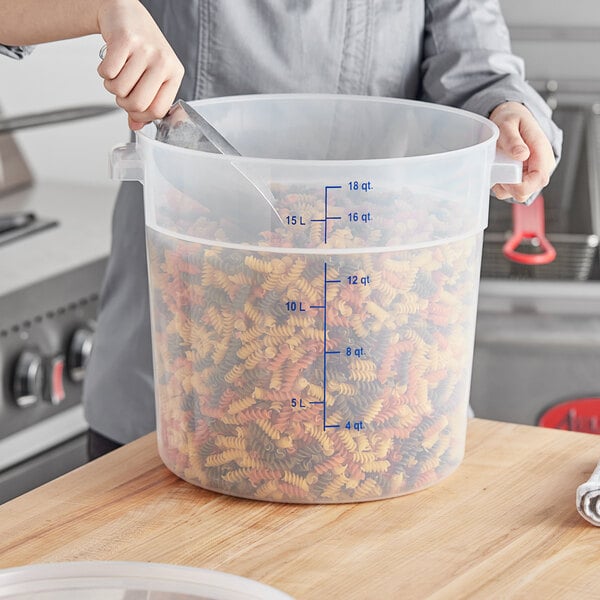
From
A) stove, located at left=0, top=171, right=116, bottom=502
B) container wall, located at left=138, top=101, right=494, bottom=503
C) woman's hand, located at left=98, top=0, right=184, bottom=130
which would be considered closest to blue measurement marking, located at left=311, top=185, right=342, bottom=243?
container wall, located at left=138, top=101, right=494, bottom=503

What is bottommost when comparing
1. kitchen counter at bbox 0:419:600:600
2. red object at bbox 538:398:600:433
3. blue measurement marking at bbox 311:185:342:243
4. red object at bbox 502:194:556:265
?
red object at bbox 538:398:600:433

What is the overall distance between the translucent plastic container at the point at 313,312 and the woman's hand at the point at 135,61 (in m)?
0.03

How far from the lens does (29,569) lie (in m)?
0.64

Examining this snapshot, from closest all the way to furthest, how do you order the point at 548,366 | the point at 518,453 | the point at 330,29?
the point at 518,453, the point at 330,29, the point at 548,366

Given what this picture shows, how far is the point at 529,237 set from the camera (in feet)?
4.87

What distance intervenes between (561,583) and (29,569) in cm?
31

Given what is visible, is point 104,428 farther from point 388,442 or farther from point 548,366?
point 548,366

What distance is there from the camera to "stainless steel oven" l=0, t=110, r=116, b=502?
1.30 meters

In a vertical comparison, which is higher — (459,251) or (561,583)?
(459,251)

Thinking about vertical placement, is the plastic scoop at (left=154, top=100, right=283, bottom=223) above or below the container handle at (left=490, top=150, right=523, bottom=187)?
above

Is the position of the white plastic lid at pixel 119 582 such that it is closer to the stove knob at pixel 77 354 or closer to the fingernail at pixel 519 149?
the fingernail at pixel 519 149

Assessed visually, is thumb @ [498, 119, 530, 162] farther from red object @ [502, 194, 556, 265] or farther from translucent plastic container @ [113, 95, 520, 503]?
red object @ [502, 194, 556, 265]

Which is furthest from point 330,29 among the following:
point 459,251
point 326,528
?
point 326,528

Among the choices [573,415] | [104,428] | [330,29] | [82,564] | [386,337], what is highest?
[330,29]
